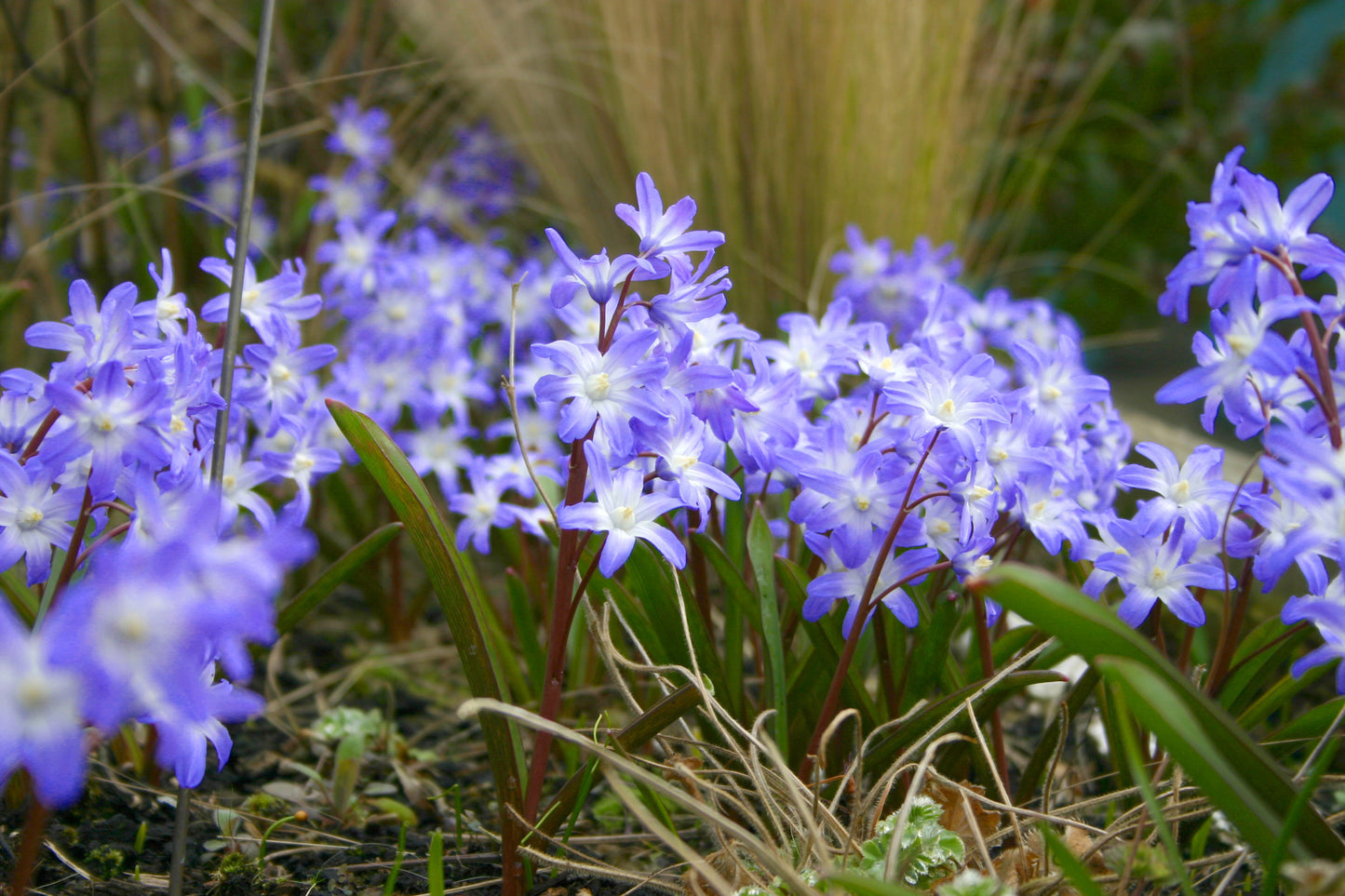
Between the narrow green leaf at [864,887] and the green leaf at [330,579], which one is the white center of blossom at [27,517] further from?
the narrow green leaf at [864,887]

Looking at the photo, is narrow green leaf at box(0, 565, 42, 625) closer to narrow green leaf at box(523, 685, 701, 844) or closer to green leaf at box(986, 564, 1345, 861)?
narrow green leaf at box(523, 685, 701, 844)

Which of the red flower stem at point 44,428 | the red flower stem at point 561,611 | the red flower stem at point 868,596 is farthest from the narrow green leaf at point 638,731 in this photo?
the red flower stem at point 44,428

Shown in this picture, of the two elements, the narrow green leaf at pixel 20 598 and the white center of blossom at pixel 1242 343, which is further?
the narrow green leaf at pixel 20 598

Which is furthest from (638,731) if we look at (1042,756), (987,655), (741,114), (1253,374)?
(741,114)

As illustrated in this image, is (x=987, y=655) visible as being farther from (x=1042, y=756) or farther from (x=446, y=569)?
(x=446, y=569)

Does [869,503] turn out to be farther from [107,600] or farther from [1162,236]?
[1162,236]

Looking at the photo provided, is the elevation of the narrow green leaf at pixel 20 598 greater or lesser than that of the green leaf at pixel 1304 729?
greater
